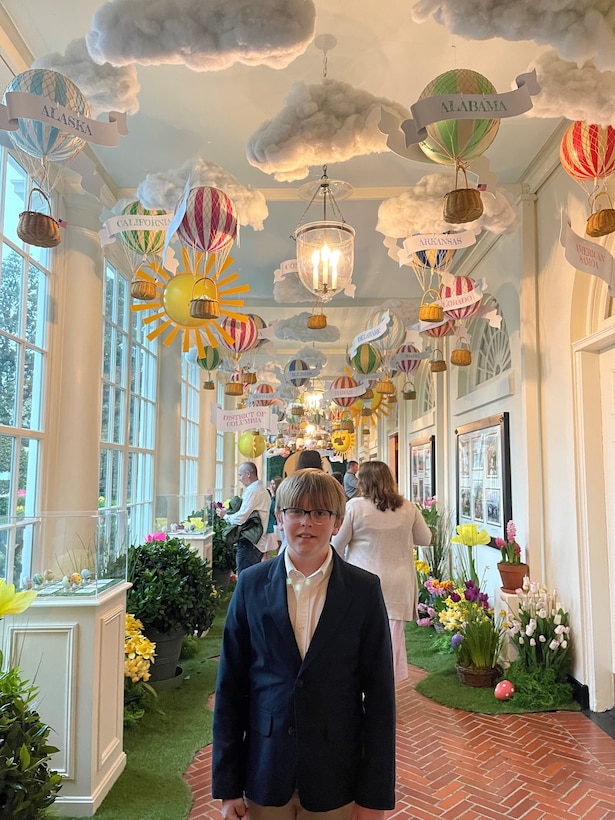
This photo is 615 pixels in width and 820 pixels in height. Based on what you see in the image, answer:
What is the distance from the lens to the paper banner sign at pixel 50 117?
7.69 feet

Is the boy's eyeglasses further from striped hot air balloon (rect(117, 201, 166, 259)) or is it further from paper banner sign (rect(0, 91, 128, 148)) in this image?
striped hot air balloon (rect(117, 201, 166, 259))

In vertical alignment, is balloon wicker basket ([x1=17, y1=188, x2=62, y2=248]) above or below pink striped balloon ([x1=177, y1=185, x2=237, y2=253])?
below

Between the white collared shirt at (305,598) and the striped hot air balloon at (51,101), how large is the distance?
78.5 inches

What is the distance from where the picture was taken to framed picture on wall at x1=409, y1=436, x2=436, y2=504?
29.7ft

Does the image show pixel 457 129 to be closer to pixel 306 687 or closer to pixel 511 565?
pixel 306 687

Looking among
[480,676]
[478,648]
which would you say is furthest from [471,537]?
[480,676]

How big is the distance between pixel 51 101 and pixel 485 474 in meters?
5.12

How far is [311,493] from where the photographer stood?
1.69 metres

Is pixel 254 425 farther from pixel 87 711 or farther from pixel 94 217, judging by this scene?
pixel 87 711

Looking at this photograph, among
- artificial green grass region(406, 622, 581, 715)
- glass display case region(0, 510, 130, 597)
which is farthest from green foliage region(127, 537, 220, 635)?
artificial green grass region(406, 622, 581, 715)

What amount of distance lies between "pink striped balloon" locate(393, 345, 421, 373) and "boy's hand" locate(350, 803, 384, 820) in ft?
17.9

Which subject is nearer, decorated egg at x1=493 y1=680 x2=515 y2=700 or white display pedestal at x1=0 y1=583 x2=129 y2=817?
white display pedestal at x1=0 y1=583 x2=129 y2=817

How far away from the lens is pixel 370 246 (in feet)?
21.0

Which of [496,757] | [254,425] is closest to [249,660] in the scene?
[496,757]
